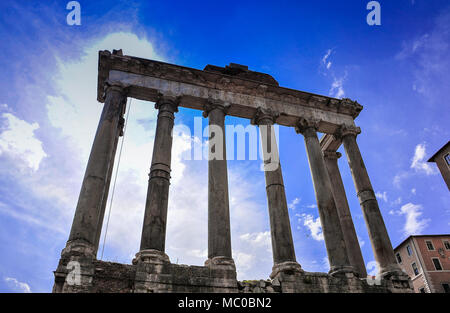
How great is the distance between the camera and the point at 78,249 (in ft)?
37.1

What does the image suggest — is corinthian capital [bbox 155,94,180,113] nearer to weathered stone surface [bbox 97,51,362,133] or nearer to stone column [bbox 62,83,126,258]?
weathered stone surface [bbox 97,51,362,133]

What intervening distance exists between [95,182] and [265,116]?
9225 millimetres

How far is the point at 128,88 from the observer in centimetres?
1670

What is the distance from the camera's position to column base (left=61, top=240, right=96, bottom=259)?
442 inches

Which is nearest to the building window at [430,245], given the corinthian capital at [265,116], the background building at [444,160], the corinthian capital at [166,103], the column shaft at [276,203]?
the background building at [444,160]

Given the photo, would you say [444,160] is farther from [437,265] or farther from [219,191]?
[219,191]

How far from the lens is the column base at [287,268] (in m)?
13.2

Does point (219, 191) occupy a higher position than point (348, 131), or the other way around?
point (348, 131)

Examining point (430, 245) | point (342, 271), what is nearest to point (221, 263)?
point (342, 271)

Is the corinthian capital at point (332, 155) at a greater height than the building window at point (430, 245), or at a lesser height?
lesser

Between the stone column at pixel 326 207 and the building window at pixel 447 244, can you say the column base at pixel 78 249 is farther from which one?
the building window at pixel 447 244

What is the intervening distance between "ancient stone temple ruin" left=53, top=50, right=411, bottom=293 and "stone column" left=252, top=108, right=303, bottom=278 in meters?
0.05
